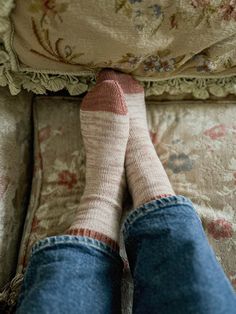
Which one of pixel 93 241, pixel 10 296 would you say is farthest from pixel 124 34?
pixel 10 296

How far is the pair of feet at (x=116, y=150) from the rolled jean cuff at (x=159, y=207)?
0.04 m

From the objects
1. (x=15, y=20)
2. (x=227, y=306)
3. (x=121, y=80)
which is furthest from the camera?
(x=121, y=80)

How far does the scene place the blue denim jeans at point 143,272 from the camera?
0.50 meters

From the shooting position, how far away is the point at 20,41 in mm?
699

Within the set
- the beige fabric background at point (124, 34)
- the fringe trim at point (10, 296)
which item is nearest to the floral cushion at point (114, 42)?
the beige fabric background at point (124, 34)

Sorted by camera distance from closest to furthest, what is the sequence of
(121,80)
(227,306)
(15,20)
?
(227,306) → (15,20) → (121,80)

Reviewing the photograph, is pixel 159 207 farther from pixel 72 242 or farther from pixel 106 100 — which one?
pixel 106 100

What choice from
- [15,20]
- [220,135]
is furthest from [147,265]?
[15,20]

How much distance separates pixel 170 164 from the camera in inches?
30.0

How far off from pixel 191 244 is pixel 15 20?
1.53 feet

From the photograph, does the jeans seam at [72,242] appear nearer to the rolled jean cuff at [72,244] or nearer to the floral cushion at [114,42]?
the rolled jean cuff at [72,244]

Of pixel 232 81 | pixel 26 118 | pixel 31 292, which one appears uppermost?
pixel 232 81

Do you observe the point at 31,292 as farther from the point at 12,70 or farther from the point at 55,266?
the point at 12,70

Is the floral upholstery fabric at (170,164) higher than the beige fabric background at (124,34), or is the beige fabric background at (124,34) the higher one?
the beige fabric background at (124,34)
